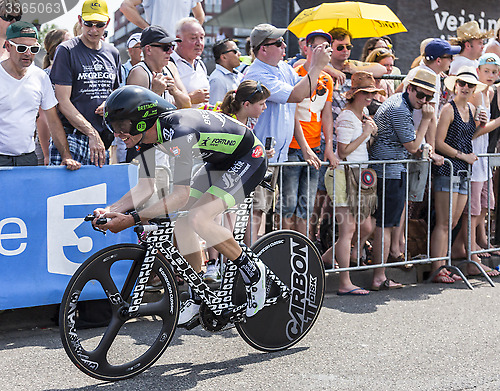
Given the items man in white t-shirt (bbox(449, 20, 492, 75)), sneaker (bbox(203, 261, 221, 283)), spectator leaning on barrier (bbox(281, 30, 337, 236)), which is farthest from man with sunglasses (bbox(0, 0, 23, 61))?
man in white t-shirt (bbox(449, 20, 492, 75))

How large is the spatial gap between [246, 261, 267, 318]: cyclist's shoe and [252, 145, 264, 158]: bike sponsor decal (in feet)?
2.38

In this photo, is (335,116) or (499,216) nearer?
(335,116)

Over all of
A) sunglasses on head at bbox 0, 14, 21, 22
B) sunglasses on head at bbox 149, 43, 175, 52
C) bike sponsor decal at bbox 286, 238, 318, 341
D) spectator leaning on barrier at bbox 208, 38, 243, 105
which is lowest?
bike sponsor decal at bbox 286, 238, 318, 341

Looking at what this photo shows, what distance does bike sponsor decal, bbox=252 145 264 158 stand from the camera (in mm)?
4707

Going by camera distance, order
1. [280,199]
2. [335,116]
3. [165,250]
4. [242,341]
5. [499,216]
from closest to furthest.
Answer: [165,250] → [242,341] → [280,199] → [335,116] → [499,216]

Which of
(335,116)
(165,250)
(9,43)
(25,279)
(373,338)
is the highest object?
(9,43)

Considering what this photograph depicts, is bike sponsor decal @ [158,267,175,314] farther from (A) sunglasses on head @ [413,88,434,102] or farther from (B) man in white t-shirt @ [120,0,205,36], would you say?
(A) sunglasses on head @ [413,88,434,102]

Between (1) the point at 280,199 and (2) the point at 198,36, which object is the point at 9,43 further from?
(1) the point at 280,199

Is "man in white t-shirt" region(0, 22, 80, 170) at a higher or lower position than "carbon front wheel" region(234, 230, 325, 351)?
higher

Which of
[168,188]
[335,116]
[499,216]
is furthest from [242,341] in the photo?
[499,216]

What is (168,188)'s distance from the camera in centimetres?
565

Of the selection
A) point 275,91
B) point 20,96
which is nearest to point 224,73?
point 275,91

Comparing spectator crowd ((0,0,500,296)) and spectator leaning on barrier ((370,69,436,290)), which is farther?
spectator leaning on barrier ((370,69,436,290))

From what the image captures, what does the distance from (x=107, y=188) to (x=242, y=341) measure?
1.65 metres
